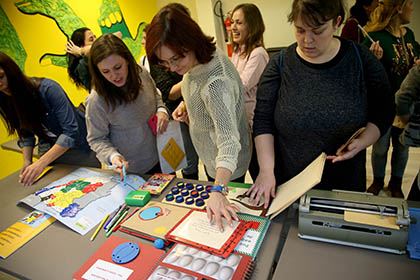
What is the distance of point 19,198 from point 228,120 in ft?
3.88

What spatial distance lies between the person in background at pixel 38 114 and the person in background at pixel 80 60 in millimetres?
Result: 341

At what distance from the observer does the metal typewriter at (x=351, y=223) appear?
0.67 metres

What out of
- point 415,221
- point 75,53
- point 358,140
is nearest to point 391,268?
point 415,221

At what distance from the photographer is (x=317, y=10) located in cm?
77

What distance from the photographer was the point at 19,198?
1309 mm

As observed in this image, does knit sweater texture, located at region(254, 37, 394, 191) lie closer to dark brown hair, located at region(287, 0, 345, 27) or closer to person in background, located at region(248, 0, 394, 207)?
person in background, located at region(248, 0, 394, 207)

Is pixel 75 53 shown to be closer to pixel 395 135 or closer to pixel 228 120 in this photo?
pixel 228 120

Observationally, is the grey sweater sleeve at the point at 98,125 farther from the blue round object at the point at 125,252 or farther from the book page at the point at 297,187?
the book page at the point at 297,187

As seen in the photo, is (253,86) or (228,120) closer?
(228,120)

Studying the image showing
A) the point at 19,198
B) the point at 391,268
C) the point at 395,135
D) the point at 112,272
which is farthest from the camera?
the point at 395,135

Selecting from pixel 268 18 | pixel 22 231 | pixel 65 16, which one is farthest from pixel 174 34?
pixel 268 18

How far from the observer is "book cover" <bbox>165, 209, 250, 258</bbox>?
2.46 feet

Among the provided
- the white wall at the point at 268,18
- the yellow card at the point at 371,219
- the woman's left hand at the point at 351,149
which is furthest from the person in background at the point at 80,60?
the white wall at the point at 268,18

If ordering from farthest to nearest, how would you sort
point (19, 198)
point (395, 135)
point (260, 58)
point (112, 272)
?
point (395, 135) → point (260, 58) → point (19, 198) → point (112, 272)
